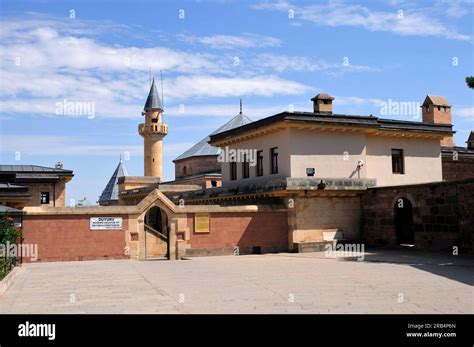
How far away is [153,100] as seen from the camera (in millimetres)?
60812

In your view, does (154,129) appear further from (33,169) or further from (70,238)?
(70,238)

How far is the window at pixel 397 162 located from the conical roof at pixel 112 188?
134 ft

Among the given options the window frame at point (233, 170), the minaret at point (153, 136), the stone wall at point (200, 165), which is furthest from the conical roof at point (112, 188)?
the window frame at point (233, 170)

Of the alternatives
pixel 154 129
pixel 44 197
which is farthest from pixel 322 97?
pixel 154 129

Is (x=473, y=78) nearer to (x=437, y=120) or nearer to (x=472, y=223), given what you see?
(x=472, y=223)

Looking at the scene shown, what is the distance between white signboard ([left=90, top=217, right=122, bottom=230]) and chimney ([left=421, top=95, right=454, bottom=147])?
22.1 metres

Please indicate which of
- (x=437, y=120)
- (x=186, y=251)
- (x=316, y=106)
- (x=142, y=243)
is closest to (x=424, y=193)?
(x=316, y=106)

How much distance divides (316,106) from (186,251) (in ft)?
33.4

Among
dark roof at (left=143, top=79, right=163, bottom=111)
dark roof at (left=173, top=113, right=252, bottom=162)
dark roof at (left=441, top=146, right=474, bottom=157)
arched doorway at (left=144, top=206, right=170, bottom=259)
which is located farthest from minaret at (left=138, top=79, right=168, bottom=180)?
arched doorway at (left=144, top=206, right=170, bottom=259)

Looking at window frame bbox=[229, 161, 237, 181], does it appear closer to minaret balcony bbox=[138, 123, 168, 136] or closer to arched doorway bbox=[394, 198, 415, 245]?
arched doorway bbox=[394, 198, 415, 245]

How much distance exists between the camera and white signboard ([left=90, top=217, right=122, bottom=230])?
2183cm

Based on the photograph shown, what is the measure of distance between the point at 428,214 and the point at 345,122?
5.94 metres
